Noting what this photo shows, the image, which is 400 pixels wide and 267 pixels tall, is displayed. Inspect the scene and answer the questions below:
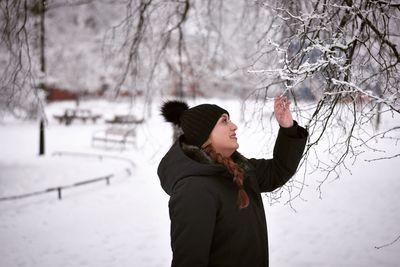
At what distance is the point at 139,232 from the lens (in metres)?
6.10

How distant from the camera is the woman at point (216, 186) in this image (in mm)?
1687

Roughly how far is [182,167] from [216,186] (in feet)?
0.69

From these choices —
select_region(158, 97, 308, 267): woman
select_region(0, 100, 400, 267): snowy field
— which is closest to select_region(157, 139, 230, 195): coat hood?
select_region(158, 97, 308, 267): woman

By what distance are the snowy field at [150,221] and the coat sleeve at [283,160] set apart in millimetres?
732

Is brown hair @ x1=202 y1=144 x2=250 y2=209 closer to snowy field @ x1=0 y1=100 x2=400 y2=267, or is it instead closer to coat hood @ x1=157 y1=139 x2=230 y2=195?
coat hood @ x1=157 y1=139 x2=230 y2=195

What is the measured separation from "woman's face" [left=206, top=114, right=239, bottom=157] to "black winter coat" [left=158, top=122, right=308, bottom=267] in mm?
127

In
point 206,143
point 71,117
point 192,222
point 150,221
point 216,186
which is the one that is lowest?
point 71,117

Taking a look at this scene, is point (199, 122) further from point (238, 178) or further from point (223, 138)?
point (238, 178)

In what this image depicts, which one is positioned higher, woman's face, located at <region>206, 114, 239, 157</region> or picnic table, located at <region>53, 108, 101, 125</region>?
woman's face, located at <region>206, 114, 239, 157</region>

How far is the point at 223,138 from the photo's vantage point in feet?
6.60

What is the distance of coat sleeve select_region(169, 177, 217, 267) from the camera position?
1.66 m

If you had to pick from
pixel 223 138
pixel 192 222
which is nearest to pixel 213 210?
pixel 192 222

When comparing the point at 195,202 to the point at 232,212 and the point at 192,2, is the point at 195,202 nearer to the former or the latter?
the point at 232,212

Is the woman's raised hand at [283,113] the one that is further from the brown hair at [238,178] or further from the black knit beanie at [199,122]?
the brown hair at [238,178]
